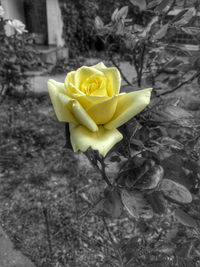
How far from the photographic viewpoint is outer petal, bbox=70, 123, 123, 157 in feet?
1.37

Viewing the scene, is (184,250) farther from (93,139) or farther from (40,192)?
(40,192)

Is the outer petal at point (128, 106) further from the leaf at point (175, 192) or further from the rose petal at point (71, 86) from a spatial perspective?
the leaf at point (175, 192)

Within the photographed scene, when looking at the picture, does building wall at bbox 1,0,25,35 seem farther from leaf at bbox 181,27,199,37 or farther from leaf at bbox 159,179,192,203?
leaf at bbox 159,179,192,203

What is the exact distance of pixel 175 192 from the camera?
633mm

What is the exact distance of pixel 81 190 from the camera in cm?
164

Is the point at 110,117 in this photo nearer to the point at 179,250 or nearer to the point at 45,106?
the point at 179,250

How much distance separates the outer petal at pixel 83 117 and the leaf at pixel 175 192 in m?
0.30

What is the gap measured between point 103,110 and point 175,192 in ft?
1.07

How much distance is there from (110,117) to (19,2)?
4926mm

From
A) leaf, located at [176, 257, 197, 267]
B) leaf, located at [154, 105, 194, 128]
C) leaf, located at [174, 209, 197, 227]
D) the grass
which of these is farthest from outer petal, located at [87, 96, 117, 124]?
the grass

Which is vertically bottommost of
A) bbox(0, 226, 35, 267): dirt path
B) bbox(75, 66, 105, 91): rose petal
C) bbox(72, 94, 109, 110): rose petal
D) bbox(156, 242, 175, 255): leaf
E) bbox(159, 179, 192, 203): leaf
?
bbox(0, 226, 35, 267): dirt path

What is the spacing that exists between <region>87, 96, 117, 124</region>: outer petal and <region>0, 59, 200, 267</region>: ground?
484 millimetres

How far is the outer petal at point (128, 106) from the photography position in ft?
1.43

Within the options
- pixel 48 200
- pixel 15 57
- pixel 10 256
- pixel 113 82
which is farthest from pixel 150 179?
pixel 15 57
